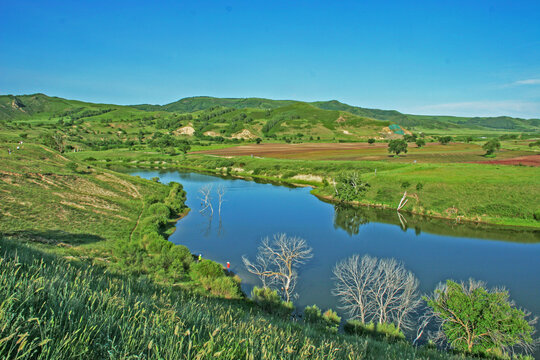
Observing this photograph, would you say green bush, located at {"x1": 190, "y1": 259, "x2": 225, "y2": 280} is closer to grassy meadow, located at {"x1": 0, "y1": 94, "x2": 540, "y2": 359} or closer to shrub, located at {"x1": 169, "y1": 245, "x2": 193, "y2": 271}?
Result: grassy meadow, located at {"x1": 0, "y1": 94, "x2": 540, "y2": 359}

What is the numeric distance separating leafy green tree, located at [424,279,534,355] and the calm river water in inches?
344

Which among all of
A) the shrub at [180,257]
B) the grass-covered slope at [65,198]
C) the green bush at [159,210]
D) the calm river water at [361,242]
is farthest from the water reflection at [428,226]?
the grass-covered slope at [65,198]

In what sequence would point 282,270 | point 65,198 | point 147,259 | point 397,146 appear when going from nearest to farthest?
point 147,259 < point 282,270 < point 65,198 < point 397,146

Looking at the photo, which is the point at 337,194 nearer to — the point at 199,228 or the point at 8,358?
the point at 199,228

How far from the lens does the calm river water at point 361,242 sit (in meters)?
27.5

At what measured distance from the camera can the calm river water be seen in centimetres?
2748

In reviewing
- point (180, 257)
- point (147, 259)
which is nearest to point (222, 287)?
point (180, 257)

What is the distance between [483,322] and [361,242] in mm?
22031

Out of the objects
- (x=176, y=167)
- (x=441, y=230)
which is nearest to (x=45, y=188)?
(x=441, y=230)

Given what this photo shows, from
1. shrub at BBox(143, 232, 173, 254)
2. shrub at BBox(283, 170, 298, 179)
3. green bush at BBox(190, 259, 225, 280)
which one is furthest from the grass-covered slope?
shrub at BBox(283, 170, 298, 179)

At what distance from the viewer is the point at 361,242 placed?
123ft

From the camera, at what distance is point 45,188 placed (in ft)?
140

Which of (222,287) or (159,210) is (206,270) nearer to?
(222,287)

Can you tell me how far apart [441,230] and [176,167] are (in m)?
87.6
